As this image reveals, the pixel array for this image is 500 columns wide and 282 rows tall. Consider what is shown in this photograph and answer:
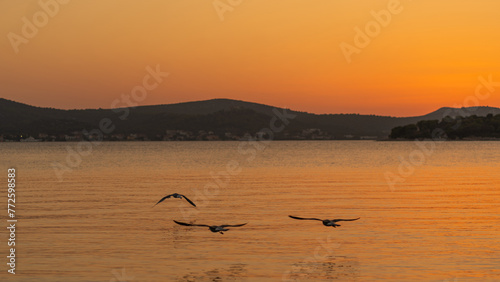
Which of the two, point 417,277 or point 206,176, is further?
point 206,176

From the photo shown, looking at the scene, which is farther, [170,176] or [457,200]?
[170,176]

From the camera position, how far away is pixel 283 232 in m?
29.2

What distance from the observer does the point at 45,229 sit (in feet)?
A: 98.8

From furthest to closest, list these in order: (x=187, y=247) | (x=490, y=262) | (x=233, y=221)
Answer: (x=233, y=221) → (x=187, y=247) → (x=490, y=262)

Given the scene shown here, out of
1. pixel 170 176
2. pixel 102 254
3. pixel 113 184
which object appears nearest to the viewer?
pixel 102 254

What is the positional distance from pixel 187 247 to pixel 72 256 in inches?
166

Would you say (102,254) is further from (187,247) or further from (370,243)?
(370,243)

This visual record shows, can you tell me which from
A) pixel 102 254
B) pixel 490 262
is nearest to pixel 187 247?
pixel 102 254

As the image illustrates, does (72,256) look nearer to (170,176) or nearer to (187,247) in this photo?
(187,247)

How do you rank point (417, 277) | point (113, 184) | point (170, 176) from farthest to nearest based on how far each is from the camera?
point (170, 176)
point (113, 184)
point (417, 277)

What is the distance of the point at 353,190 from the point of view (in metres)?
49.9

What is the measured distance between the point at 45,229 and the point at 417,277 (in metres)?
16.4

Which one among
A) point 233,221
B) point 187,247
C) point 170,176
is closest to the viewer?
point 187,247

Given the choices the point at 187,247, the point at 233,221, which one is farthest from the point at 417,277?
the point at 233,221
